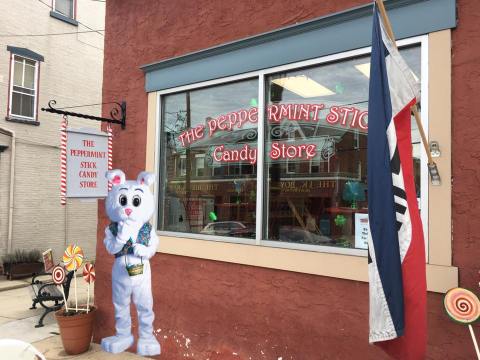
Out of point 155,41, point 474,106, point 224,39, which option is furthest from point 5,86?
point 474,106

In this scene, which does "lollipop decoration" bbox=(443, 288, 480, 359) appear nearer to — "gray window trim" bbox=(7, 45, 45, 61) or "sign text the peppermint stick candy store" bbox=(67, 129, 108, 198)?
"sign text the peppermint stick candy store" bbox=(67, 129, 108, 198)

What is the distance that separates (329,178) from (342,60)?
1.08 metres

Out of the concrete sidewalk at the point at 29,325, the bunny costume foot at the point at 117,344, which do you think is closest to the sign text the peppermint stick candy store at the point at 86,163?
the bunny costume foot at the point at 117,344

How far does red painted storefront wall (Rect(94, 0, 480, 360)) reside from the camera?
10.3 ft

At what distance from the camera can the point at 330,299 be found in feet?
12.0

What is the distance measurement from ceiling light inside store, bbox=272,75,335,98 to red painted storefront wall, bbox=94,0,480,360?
21.3 inches

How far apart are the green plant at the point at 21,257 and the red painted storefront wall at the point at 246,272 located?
237 inches

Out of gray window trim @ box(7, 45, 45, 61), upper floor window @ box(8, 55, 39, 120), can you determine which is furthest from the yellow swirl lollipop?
gray window trim @ box(7, 45, 45, 61)

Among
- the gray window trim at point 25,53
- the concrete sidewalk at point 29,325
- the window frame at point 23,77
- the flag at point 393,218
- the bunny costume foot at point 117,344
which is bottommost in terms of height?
the concrete sidewalk at point 29,325

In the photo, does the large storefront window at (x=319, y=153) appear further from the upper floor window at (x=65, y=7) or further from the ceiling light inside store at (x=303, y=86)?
the upper floor window at (x=65, y=7)

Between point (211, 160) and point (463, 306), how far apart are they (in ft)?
9.49

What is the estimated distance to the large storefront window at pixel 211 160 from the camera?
4.44 metres

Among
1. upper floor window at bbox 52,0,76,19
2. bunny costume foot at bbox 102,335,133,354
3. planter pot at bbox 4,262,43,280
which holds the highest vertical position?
upper floor window at bbox 52,0,76,19

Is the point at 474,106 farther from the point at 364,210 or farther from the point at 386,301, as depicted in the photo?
the point at 386,301
